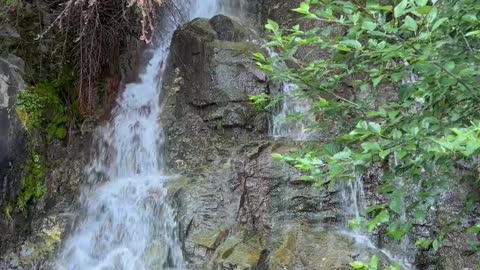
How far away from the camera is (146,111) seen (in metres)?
5.64

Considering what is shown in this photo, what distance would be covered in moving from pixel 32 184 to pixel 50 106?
936 mm

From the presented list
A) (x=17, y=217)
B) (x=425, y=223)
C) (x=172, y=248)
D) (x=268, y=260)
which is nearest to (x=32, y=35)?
(x=17, y=217)

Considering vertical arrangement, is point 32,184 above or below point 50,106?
→ below

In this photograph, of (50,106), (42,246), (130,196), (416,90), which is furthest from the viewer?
(50,106)

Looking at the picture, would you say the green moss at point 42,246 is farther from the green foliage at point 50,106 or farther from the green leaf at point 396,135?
the green leaf at point 396,135

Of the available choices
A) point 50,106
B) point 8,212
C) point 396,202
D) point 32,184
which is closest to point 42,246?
point 8,212

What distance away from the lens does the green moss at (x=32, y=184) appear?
4640mm

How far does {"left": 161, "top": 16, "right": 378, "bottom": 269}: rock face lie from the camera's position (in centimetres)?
392

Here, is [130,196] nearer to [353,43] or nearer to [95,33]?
[95,33]

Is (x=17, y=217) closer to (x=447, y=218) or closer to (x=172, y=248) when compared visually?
(x=172, y=248)

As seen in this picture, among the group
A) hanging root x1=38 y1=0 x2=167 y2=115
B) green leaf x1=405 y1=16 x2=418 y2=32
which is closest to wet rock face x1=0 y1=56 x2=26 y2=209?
hanging root x1=38 y1=0 x2=167 y2=115

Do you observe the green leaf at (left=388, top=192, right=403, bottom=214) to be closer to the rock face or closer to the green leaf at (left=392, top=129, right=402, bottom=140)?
the green leaf at (left=392, top=129, right=402, bottom=140)

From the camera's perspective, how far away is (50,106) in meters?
5.15

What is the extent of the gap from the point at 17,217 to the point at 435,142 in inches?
173
